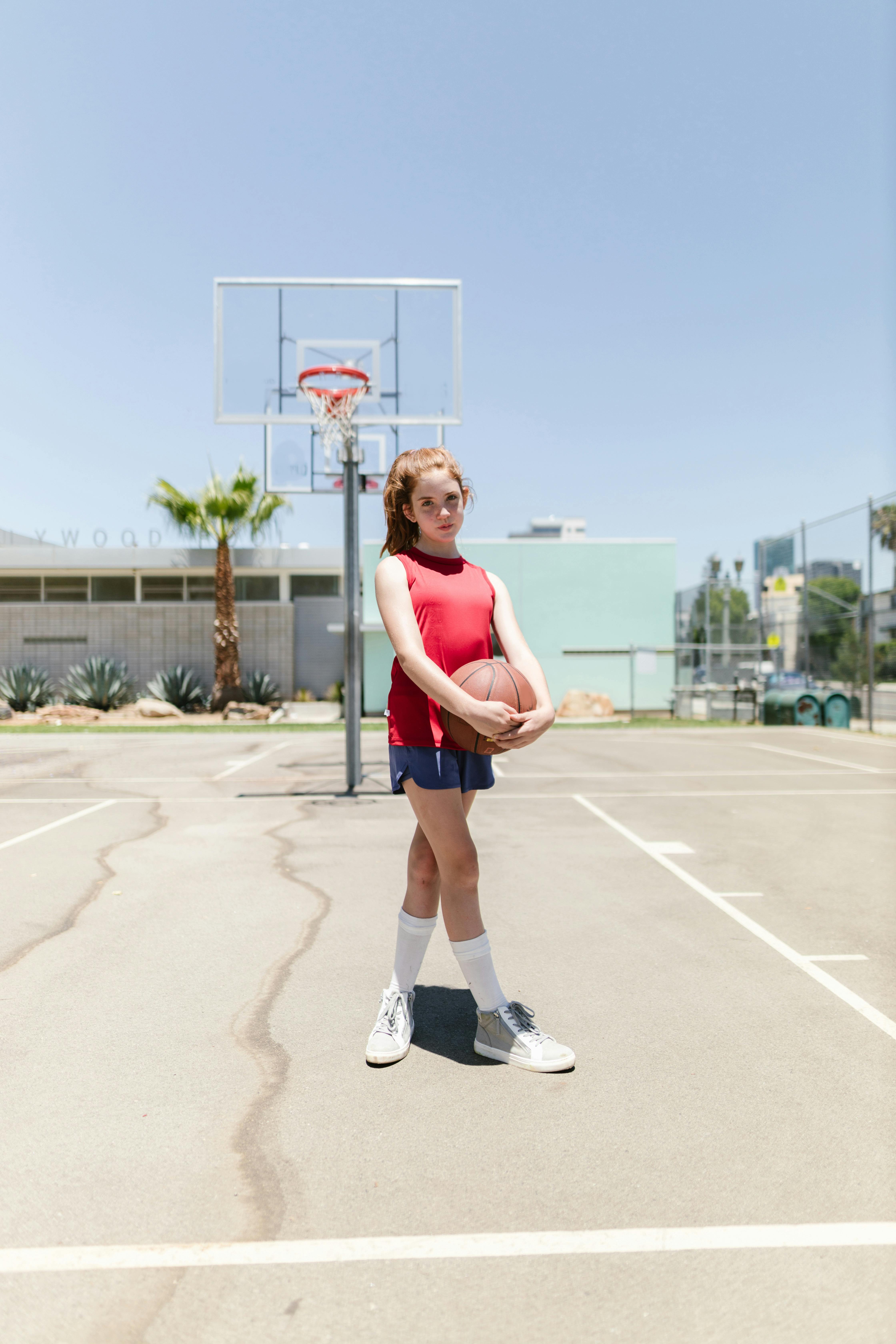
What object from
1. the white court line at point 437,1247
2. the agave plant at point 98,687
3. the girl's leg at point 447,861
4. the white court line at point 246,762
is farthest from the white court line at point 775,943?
the agave plant at point 98,687

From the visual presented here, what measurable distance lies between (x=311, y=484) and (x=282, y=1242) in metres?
11.1

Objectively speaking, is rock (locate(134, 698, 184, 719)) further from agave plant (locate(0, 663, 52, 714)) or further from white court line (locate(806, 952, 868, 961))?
white court line (locate(806, 952, 868, 961))

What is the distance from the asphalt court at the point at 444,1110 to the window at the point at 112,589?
23569 mm

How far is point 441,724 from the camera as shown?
9.89 feet

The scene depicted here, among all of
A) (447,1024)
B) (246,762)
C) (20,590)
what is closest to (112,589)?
(20,590)

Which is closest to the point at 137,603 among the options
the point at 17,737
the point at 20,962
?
the point at 17,737

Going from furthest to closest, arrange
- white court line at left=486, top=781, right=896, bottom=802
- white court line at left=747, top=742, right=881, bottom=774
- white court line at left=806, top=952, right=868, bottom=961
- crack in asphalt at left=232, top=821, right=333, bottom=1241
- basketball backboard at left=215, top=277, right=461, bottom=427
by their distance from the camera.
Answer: white court line at left=747, top=742, right=881, bottom=774 < basketball backboard at left=215, top=277, right=461, bottom=427 < white court line at left=486, top=781, right=896, bottom=802 < white court line at left=806, top=952, right=868, bottom=961 < crack in asphalt at left=232, top=821, right=333, bottom=1241

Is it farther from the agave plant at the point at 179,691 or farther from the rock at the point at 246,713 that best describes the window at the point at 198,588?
the rock at the point at 246,713

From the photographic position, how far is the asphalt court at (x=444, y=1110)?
197 centimetres

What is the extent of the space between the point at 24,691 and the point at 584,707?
1547 cm

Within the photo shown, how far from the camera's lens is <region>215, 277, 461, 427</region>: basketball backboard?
476 inches

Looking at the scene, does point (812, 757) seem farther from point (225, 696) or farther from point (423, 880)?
point (225, 696)

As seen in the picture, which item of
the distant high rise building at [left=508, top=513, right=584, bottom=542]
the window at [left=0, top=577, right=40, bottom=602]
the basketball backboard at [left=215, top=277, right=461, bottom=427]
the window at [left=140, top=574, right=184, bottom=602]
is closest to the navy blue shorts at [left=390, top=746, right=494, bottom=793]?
the basketball backboard at [left=215, top=277, right=461, bottom=427]

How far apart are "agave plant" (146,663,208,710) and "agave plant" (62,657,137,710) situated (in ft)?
2.62
